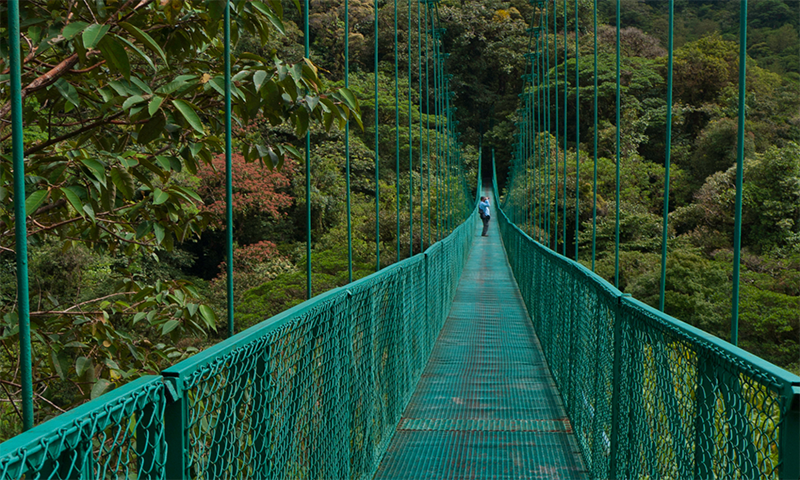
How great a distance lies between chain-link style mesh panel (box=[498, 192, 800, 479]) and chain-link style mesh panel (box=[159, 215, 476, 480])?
38.3 inches

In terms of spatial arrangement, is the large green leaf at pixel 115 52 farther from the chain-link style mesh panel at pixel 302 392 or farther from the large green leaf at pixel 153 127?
the chain-link style mesh panel at pixel 302 392

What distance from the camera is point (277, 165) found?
206 centimetres

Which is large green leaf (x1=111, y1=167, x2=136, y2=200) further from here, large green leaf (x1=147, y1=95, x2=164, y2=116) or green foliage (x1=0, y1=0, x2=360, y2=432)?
large green leaf (x1=147, y1=95, x2=164, y2=116)

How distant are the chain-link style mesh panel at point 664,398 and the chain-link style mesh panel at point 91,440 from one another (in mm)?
1009

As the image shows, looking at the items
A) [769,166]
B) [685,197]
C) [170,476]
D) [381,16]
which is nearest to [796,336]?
[769,166]

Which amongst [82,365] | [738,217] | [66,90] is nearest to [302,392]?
[82,365]

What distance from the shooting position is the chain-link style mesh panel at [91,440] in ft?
2.35

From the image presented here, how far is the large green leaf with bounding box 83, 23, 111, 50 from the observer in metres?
1.22

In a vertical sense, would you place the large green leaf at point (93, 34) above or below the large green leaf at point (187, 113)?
above

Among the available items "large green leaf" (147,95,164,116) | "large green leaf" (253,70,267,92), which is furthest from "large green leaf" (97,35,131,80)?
"large green leaf" (253,70,267,92)

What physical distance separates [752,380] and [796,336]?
40.1ft

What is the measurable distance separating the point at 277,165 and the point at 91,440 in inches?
53.1

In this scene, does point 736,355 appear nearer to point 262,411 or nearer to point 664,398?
point 664,398

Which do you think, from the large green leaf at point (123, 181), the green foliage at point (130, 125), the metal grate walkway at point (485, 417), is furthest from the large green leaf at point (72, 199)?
the metal grate walkway at point (485, 417)
